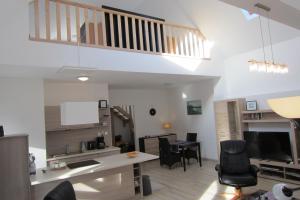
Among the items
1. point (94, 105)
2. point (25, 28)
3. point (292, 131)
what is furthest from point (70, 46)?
point (292, 131)

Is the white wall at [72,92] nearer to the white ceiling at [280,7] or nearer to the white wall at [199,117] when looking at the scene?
the white wall at [199,117]

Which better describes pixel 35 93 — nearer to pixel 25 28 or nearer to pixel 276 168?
pixel 25 28

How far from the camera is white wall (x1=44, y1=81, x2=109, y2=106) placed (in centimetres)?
560

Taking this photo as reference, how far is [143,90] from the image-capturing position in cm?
820

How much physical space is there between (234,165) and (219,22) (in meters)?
3.53

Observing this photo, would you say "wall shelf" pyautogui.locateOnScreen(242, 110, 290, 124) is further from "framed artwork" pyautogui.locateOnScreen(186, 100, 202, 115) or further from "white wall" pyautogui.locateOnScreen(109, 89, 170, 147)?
"white wall" pyautogui.locateOnScreen(109, 89, 170, 147)

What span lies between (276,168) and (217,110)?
2.04 metres

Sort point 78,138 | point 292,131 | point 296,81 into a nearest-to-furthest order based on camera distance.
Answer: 1. point 292,131
2. point 296,81
3. point 78,138

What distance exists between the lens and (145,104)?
26.9 ft

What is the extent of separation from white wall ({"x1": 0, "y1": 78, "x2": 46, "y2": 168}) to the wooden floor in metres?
2.60

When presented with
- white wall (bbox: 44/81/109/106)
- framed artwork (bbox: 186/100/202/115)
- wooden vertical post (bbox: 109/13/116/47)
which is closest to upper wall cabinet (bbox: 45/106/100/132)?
white wall (bbox: 44/81/109/106)

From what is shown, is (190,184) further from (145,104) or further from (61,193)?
(145,104)

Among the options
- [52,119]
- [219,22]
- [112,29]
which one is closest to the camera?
[112,29]

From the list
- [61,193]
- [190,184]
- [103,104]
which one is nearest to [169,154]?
[190,184]
